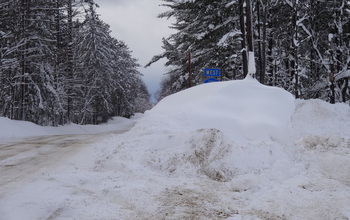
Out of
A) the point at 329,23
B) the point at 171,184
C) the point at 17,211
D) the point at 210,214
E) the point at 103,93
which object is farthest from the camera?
the point at 103,93

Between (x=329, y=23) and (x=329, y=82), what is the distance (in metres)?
4.69

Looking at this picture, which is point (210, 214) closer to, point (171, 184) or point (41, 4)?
point (171, 184)

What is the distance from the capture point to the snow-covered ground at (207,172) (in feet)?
11.8

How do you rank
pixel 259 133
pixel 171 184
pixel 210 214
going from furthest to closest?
pixel 259 133 < pixel 171 184 < pixel 210 214

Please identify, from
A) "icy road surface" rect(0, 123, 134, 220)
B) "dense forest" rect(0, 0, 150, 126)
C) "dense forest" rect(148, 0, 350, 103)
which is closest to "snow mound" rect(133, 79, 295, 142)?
"icy road surface" rect(0, 123, 134, 220)

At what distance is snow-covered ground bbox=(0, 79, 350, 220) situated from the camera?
3609 mm

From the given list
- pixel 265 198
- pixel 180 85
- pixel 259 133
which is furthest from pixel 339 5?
pixel 265 198

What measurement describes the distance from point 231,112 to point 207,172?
2.65m

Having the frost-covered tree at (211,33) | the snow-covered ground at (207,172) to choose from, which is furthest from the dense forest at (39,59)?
the snow-covered ground at (207,172)

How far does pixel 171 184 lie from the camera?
4691 millimetres

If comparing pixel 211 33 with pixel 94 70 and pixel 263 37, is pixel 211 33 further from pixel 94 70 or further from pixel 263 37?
pixel 94 70

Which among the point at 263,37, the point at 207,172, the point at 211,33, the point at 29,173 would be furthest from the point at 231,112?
the point at 263,37

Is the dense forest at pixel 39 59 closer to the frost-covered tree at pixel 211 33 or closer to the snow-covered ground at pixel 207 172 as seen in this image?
the frost-covered tree at pixel 211 33

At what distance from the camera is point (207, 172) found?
5.18 meters
